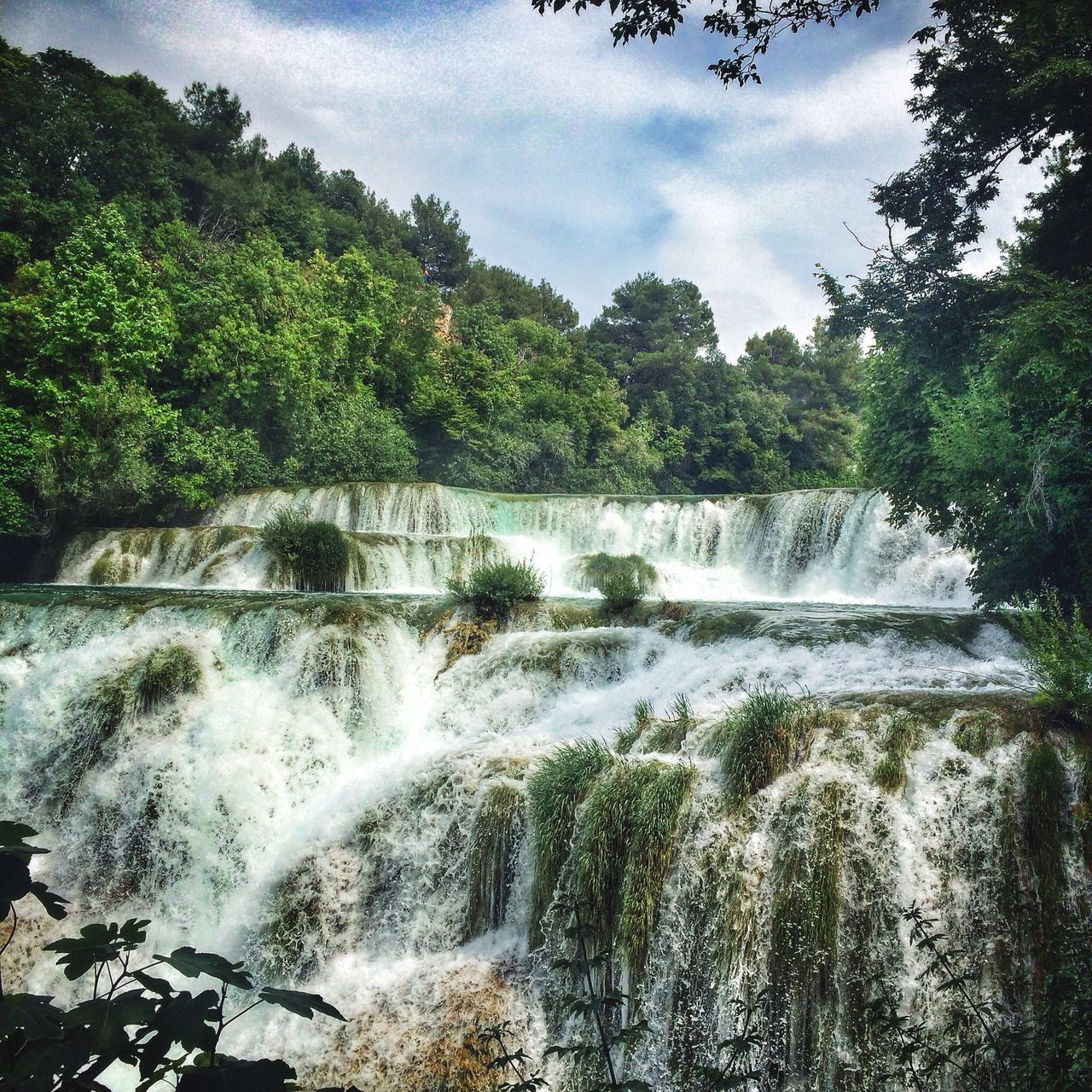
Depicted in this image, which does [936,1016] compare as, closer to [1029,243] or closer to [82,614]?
[82,614]

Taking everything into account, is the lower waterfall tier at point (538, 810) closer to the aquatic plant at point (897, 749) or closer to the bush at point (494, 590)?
the aquatic plant at point (897, 749)

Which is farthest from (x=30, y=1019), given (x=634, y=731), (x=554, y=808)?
(x=634, y=731)

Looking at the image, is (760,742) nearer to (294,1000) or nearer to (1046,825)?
(1046,825)

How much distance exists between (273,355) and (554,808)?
19401 mm

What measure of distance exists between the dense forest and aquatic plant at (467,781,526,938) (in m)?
12.0

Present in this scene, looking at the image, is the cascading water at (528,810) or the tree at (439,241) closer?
the cascading water at (528,810)

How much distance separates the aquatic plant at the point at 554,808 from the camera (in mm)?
5281

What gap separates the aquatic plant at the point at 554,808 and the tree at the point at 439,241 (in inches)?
1907

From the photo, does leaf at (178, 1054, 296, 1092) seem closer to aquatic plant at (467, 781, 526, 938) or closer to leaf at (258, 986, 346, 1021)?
leaf at (258, 986, 346, 1021)

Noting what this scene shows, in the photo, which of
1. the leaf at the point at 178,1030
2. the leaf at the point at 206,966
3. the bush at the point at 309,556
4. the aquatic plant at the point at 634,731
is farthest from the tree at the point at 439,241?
the leaf at the point at 178,1030

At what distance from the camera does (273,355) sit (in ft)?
69.8

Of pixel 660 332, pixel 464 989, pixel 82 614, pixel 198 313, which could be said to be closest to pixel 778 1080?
pixel 464 989

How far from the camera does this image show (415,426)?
1172 inches

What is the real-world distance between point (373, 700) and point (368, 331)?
74.4ft
